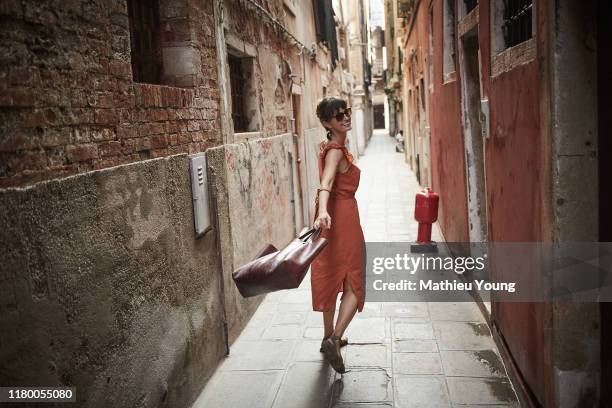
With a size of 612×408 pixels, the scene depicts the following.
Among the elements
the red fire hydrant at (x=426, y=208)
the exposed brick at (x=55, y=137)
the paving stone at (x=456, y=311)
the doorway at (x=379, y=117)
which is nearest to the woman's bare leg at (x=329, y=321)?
the paving stone at (x=456, y=311)

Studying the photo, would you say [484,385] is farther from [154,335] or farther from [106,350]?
[106,350]

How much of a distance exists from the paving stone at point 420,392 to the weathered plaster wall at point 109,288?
1.36 m

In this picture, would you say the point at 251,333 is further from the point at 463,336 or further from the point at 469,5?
the point at 469,5

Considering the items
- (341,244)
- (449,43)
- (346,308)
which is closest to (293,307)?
(346,308)

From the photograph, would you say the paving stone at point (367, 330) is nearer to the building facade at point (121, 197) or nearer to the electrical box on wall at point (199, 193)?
the building facade at point (121, 197)

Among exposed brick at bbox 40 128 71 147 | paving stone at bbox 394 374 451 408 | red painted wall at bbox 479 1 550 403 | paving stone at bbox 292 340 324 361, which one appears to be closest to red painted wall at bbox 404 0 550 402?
red painted wall at bbox 479 1 550 403

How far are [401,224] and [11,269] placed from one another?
7.88 meters

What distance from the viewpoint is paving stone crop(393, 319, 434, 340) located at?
4660 millimetres

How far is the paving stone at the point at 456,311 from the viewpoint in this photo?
502cm

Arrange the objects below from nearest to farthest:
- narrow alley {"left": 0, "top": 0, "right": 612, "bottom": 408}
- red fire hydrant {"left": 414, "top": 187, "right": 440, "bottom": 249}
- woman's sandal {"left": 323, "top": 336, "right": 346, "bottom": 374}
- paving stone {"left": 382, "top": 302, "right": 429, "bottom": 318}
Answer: narrow alley {"left": 0, "top": 0, "right": 612, "bottom": 408} → woman's sandal {"left": 323, "top": 336, "right": 346, "bottom": 374} → paving stone {"left": 382, "top": 302, "right": 429, "bottom": 318} → red fire hydrant {"left": 414, "top": 187, "right": 440, "bottom": 249}

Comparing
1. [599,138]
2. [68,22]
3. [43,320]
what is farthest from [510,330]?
[68,22]

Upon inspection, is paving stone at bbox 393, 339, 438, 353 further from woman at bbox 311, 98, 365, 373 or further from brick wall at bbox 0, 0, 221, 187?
brick wall at bbox 0, 0, 221, 187

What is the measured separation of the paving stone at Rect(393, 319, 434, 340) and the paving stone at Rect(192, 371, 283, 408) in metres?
1.16

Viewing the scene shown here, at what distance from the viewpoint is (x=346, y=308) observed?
13.3ft
